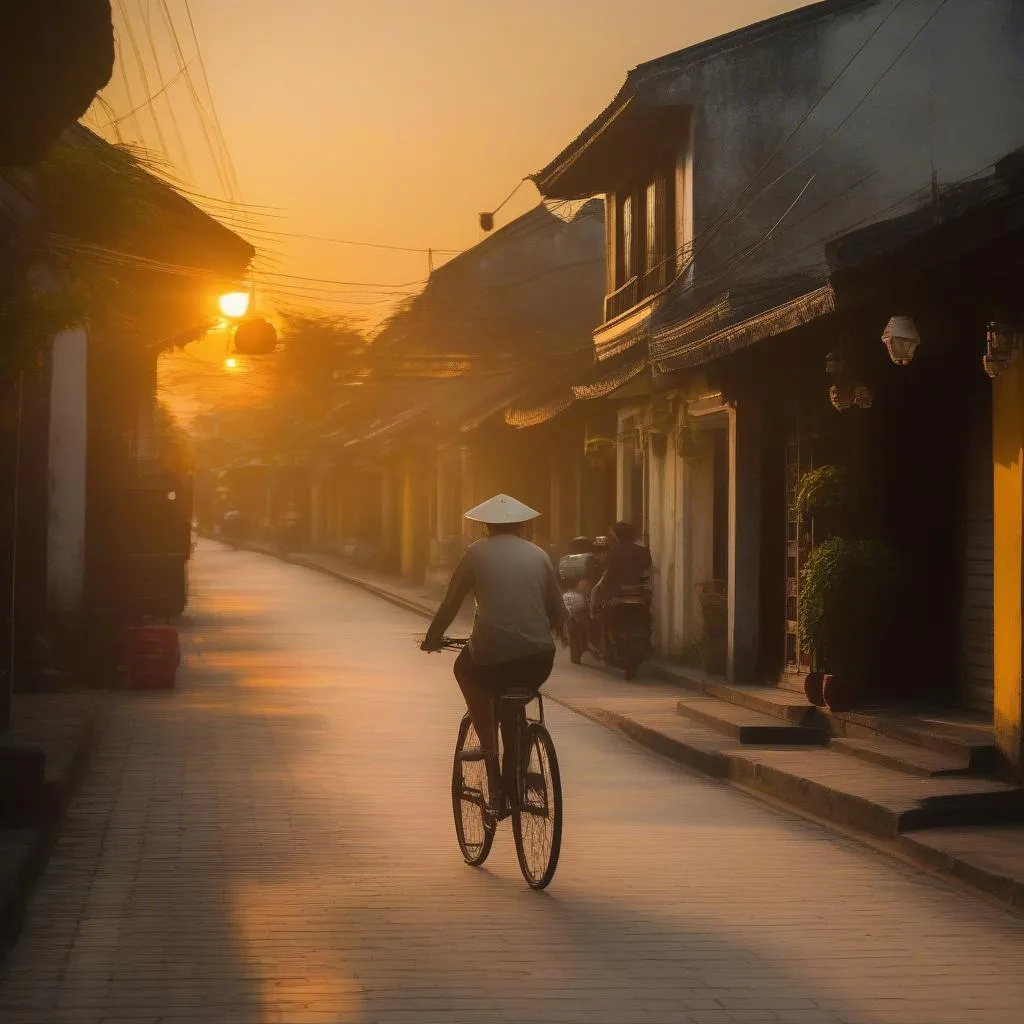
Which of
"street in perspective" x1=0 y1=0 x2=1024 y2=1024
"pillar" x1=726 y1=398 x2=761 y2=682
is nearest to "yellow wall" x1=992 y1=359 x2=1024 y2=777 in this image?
"street in perspective" x1=0 y1=0 x2=1024 y2=1024

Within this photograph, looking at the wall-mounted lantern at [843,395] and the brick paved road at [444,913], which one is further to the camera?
the wall-mounted lantern at [843,395]

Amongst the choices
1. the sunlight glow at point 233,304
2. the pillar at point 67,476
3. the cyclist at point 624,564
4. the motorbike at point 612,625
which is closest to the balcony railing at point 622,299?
the motorbike at point 612,625

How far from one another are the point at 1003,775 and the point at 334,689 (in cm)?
944

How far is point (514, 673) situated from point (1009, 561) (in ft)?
11.8

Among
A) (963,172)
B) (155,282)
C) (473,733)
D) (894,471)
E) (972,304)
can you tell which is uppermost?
(963,172)

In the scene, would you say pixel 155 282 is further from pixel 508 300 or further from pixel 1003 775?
pixel 508 300

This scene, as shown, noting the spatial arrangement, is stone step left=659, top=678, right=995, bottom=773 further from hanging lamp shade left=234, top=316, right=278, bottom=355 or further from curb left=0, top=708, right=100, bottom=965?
hanging lamp shade left=234, top=316, right=278, bottom=355

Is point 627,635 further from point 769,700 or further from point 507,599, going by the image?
point 507,599

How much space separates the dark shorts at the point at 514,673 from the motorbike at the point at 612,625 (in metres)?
10.2

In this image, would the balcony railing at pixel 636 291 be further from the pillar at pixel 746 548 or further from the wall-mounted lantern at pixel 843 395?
the wall-mounted lantern at pixel 843 395

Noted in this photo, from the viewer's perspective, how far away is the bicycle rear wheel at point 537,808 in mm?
8484

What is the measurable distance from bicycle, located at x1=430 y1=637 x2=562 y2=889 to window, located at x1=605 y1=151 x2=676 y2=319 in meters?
14.8

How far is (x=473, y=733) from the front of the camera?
32.2 feet

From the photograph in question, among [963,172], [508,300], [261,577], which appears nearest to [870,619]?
[963,172]
